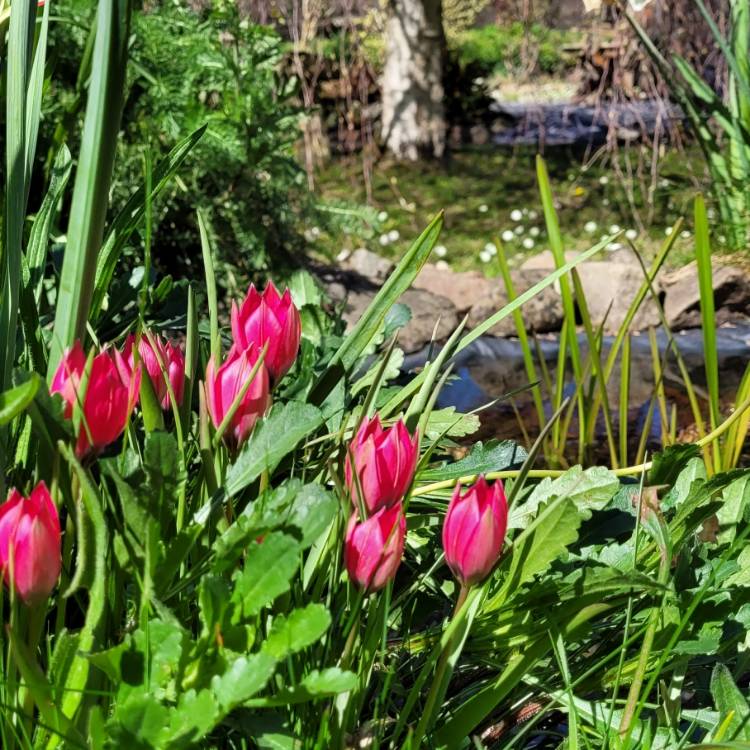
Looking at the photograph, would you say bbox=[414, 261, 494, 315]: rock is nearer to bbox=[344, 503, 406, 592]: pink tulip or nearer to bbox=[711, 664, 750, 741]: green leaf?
bbox=[711, 664, 750, 741]: green leaf

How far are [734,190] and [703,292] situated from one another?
266cm

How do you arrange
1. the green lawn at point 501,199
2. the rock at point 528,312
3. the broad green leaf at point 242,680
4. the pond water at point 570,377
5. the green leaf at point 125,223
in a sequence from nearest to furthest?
the broad green leaf at point 242,680, the green leaf at point 125,223, the pond water at point 570,377, the rock at point 528,312, the green lawn at point 501,199

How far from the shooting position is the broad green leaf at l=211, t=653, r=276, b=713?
0.54 metres

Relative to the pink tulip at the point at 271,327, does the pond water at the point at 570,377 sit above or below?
below

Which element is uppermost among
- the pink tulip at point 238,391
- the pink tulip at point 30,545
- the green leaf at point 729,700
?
the pink tulip at point 238,391

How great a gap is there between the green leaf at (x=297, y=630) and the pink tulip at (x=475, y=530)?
0.11m

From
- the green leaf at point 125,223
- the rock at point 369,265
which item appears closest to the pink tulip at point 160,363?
the green leaf at point 125,223

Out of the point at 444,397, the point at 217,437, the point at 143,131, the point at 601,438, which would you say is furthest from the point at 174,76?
the point at 217,437

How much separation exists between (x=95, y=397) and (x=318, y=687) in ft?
0.77

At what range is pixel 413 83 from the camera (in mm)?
5887

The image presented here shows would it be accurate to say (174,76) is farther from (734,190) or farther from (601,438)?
(734,190)

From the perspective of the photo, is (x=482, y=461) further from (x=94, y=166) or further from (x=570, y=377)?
(x=570, y=377)

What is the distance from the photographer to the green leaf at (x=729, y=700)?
0.74 metres

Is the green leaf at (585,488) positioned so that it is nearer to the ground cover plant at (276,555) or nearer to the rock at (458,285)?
the ground cover plant at (276,555)
